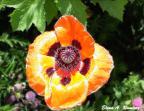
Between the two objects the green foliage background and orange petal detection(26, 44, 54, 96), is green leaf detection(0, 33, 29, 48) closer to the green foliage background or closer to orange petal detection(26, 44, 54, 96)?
the green foliage background

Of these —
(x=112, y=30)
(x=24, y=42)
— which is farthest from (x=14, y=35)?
(x=112, y=30)

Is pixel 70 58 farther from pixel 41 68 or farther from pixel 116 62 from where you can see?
pixel 116 62

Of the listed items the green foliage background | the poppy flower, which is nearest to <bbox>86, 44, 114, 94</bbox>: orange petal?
the poppy flower

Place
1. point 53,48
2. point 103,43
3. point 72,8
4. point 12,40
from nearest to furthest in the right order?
point 72,8 < point 53,48 < point 12,40 < point 103,43

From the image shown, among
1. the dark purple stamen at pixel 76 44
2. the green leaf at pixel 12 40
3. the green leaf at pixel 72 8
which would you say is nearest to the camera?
the green leaf at pixel 72 8

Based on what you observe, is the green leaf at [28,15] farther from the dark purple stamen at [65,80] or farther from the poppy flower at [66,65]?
the dark purple stamen at [65,80]

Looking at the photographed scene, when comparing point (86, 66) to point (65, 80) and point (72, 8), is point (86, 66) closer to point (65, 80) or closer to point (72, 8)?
point (65, 80)

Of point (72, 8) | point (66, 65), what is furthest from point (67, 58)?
point (72, 8)

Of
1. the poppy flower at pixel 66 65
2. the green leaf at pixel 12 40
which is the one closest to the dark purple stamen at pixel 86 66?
the poppy flower at pixel 66 65
